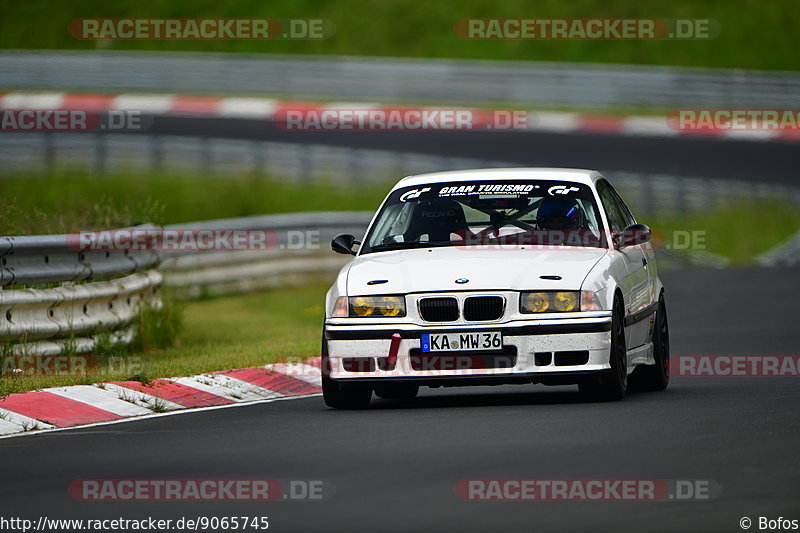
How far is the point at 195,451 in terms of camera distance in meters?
8.48

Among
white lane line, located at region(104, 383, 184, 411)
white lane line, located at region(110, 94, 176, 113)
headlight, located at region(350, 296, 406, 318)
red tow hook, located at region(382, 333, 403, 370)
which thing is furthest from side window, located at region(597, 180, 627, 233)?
white lane line, located at region(110, 94, 176, 113)

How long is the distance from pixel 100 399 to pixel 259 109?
78.8 ft

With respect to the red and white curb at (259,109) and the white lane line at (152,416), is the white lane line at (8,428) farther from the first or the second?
the red and white curb at (259,109)

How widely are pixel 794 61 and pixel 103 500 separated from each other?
34.7 meters

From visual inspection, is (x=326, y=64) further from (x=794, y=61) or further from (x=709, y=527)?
(x=709, y=527)

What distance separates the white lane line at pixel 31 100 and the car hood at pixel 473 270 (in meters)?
21.4

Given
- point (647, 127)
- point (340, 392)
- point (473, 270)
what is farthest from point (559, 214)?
point (647, 127)

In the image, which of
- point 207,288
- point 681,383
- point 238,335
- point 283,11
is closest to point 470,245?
point 681,383

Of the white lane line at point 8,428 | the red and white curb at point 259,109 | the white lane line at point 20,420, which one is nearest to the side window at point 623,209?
the white lane line at point 20,420

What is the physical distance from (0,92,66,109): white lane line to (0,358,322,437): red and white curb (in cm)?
1964

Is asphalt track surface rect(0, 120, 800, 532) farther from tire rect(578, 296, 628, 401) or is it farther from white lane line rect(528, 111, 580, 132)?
white lane line rect(528, 111, 580, 132)

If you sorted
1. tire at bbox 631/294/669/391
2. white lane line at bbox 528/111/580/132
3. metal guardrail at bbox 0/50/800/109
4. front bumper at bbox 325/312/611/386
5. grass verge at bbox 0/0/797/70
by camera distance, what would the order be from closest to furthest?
front bumper at bbox 325/312/611/386 → tire at bbox 631/294/669/391 → white lane line at bbox 528/111/580/132 → metal guardrail at bbox 0/50/800/109 → grass verge at bbox 0/0/797/70

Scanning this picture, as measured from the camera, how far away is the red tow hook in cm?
1011

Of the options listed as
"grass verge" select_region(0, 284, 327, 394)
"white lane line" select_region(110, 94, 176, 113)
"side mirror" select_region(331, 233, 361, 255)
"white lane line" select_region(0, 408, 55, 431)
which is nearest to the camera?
"white lane line" select_region(0, 408, 55, 431)
